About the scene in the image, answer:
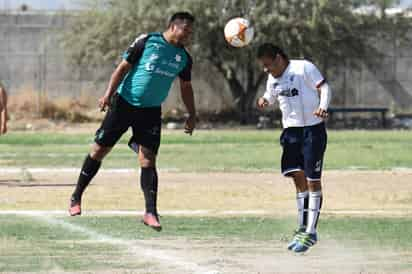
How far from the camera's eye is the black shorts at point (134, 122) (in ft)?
39.4

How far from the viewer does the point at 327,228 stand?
13.6 meters

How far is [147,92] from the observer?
11.8 meters

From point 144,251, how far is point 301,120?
2.11 meters

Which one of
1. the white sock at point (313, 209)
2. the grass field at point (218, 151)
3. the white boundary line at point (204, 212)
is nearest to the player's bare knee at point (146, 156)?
the white sock at point (313, 209)

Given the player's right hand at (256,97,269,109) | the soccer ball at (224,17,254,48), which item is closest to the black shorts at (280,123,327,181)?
the player's right hand at (256,97,269,109)

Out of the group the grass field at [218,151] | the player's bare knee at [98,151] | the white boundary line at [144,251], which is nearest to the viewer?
the white boundary line at [144,251]

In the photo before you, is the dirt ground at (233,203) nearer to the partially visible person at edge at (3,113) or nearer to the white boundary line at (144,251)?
the white boundary line at (144,251)

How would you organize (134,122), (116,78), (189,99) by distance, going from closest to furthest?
(116,78)
(134,122)
(189,99)

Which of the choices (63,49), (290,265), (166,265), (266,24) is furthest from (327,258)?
(63,49)

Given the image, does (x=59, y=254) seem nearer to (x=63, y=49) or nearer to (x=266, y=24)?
(x=266, y=24)

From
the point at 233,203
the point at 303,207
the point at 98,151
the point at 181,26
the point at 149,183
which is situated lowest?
the point at 233,203

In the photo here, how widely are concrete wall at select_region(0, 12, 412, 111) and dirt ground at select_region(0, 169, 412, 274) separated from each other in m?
23.1

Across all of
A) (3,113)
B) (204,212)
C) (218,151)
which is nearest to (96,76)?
(218,151)

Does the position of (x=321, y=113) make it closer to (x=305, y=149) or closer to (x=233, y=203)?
(x=305, y=149)
